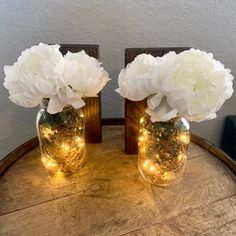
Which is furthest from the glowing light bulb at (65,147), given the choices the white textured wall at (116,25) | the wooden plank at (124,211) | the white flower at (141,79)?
the white textured wall at (116,25)

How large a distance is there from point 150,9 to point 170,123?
1.39 feet

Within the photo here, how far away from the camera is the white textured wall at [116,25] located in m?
0.85

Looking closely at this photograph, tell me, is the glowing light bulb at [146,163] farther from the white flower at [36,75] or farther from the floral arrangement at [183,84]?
the white flower at [36,75]

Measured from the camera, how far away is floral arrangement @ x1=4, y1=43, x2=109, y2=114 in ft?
1.82

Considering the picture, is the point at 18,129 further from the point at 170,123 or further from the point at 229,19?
the point at 229,19

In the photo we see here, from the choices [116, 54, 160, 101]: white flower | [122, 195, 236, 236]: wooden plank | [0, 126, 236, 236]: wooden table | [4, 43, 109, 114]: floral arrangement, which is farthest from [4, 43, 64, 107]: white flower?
[122, 195, 236, 236]: wooden plank

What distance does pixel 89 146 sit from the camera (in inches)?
33.2

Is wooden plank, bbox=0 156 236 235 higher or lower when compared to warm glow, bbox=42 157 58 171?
lower

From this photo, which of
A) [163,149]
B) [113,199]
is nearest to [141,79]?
[163,149]

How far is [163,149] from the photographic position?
656 millimetres

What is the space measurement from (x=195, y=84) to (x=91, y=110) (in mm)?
348

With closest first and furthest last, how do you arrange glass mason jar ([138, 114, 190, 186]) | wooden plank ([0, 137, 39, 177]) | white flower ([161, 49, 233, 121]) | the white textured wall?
white flower ([161, 49, 233, 121])
glass mason jar ([138, 114, 190, 186])
wooden plank ([0, 137, 39, 177])
the white textured wall

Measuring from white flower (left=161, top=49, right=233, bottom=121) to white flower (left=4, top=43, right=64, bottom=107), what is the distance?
21 centimetres

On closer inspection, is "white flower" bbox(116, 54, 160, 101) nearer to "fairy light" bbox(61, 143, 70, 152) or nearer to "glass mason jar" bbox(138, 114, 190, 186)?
"glass mason jar" bbox(138, 114, 190, 186)
